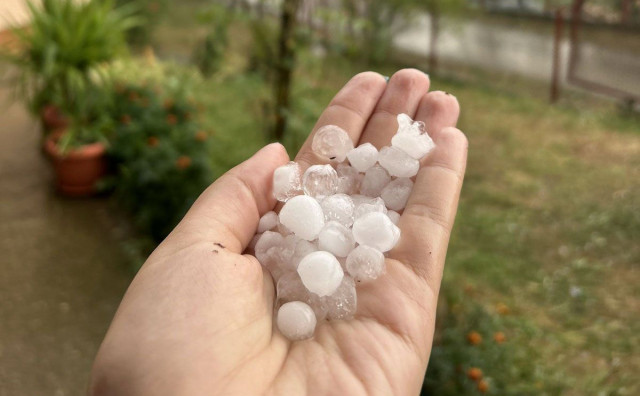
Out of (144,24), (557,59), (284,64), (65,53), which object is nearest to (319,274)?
(284,64)

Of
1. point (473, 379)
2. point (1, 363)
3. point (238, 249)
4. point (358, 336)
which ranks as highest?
point (238, 249)

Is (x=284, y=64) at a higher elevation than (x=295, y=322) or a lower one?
higher

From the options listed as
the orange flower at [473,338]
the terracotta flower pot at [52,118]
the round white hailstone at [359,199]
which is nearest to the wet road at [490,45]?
the terracotta flower pot at [52,118]

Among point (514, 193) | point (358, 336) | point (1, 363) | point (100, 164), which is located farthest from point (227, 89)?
point (358, 336)

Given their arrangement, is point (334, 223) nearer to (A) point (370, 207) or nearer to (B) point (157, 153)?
(A) point (370, 207)

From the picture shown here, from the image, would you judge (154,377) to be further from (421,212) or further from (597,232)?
(597,232)

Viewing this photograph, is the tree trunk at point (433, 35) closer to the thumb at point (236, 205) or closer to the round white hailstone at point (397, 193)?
the round white hailstone at point (397, 193)

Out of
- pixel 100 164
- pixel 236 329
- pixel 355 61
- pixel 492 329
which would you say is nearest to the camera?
pixel 236 329
